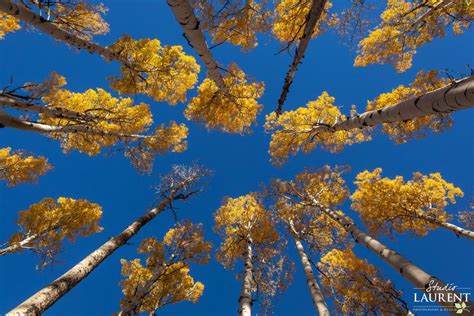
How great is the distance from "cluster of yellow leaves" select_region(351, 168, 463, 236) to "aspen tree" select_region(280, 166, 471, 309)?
4.56 feet

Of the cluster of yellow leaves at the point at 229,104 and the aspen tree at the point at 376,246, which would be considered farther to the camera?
the cluster of yellow leaves at the point at 229,104

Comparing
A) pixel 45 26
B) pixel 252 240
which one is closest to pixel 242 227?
pixel 252 240

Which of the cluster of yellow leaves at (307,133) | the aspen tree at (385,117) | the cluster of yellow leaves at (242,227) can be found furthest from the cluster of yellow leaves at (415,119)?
the cluster of yellow leaves at (242,227)

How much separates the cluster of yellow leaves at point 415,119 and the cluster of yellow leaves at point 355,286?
4.86 metres

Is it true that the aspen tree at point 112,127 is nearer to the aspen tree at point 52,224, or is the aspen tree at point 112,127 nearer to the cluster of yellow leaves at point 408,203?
the aspen tree at point 52,224

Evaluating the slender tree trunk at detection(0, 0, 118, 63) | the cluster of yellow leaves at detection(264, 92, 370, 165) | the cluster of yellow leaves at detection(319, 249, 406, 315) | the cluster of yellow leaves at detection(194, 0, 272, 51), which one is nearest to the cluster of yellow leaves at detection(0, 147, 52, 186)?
the slender tree trunk at detection(0, 0, 118, 63)

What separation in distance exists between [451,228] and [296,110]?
23.2 feet

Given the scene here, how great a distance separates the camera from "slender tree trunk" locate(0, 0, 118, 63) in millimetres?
4823

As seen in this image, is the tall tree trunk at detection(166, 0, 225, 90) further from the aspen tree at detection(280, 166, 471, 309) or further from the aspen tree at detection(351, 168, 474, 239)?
the aspen tree at detection(351, 168, 474, 239)

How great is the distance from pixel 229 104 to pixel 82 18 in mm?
5652

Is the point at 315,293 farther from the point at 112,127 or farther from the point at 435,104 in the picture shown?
the point at 112,127

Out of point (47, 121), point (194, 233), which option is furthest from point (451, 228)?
point (47, 121)

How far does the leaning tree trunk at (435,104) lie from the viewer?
3086 mm

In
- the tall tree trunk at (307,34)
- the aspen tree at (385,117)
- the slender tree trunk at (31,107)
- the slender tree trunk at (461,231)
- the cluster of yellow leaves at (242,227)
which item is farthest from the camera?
the cluster of yellow leaves at (242,227)
